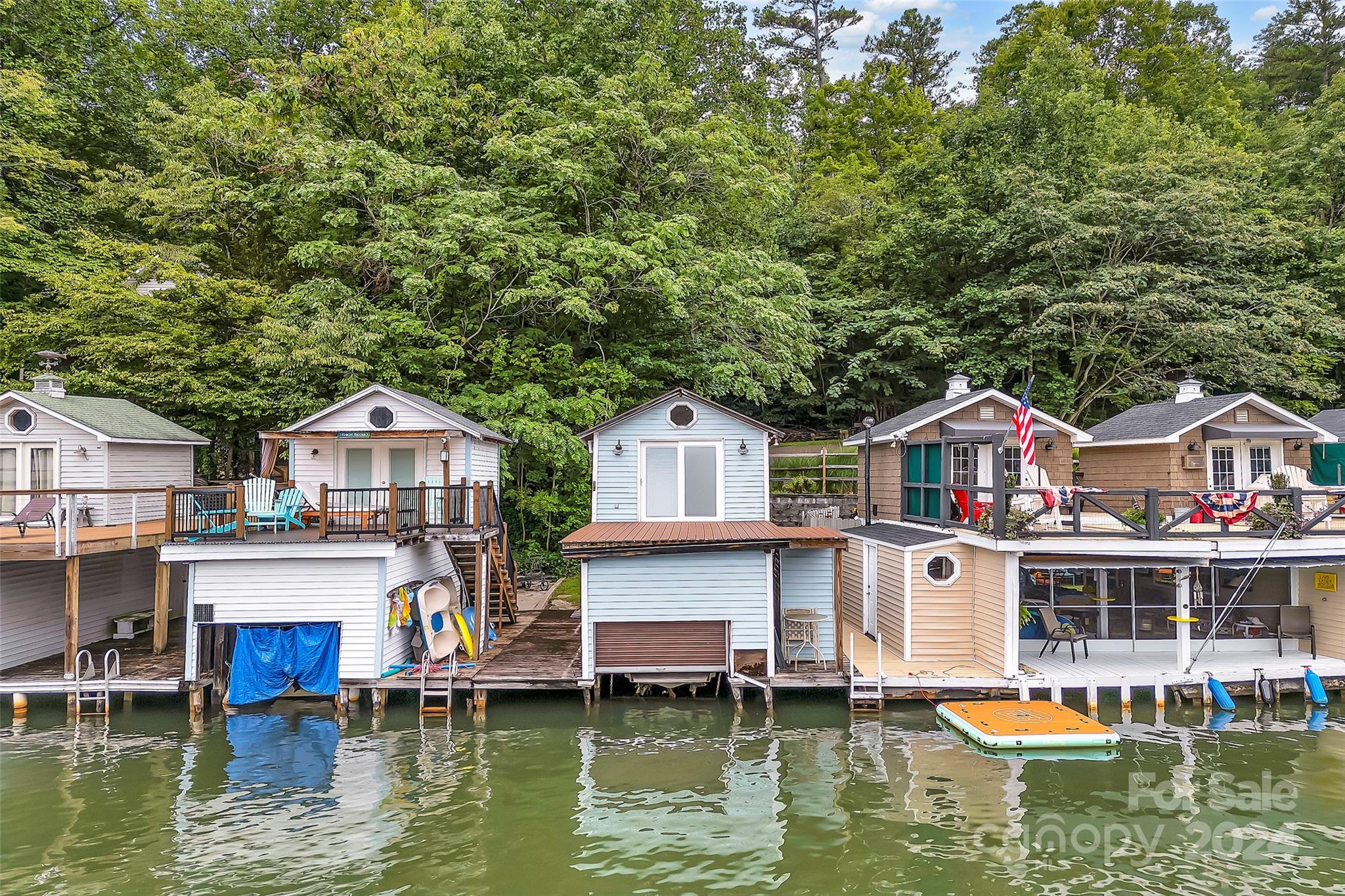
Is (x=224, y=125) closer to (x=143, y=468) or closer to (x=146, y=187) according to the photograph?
(x=146, y=187)

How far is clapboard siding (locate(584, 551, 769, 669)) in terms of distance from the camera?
13.0m

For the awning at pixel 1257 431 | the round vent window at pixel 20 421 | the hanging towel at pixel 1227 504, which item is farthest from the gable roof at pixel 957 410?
the round vent window at pixel 20 421

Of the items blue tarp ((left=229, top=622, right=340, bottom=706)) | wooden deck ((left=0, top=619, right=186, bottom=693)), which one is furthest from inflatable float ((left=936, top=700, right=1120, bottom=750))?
wooden deck ((left=0, top=619, right=186, bottom=693))

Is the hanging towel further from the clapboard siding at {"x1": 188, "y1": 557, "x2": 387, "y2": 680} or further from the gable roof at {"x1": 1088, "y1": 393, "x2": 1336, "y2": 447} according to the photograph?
the clapboard siding at {"x1": 188, "y1": 557, "x2": 387, "y2": 680}

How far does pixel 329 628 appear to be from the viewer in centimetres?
1258

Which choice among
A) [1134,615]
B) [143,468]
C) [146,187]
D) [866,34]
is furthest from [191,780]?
[866,34]

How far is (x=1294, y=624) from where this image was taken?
1448cm

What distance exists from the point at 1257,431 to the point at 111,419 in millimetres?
26541

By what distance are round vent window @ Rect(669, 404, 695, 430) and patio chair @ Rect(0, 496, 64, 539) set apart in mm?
12523

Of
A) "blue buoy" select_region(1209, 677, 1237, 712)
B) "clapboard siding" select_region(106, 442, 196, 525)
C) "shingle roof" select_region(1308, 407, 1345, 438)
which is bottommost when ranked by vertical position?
"blue buoy" select_region(1209, 677, 1237, 712)

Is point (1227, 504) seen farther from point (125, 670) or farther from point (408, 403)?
point (125, 670)

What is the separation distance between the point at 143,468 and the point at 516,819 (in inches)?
559

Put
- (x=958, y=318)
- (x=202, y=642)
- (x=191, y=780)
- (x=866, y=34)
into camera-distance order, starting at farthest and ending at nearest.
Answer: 1. (x=866, y=34)
2. (x=958, y=318)
3. (x=202, y=642)
4. (x=191, y=780)

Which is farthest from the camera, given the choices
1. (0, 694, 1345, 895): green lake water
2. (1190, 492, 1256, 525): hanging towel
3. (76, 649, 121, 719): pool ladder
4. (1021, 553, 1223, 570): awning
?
(1021, 553, 1223, 570): awning
